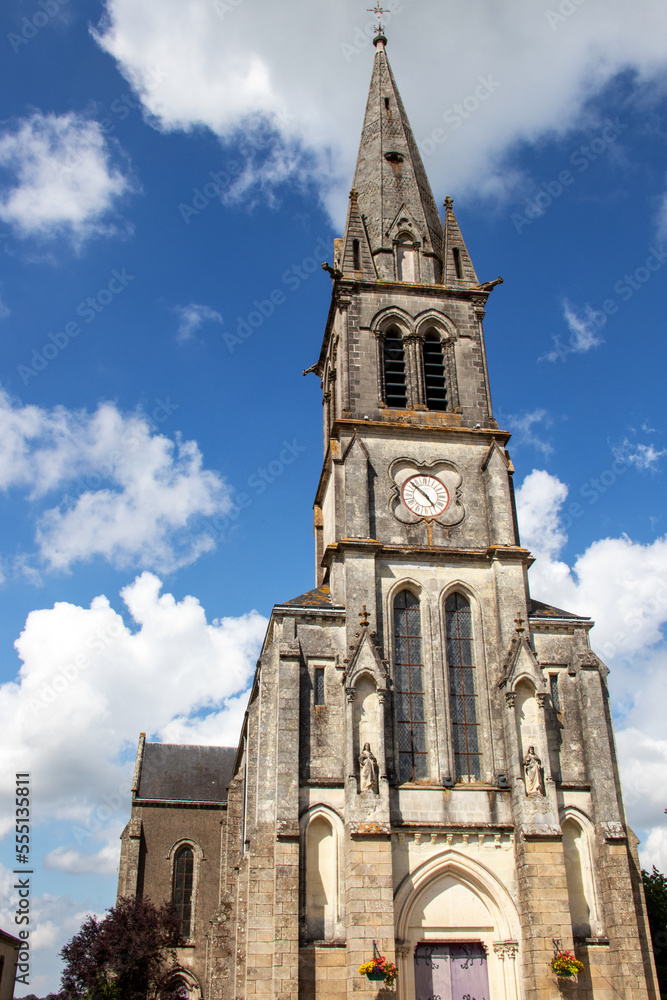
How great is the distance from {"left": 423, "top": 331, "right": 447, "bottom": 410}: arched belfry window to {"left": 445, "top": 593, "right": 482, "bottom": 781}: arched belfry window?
632 centimetres

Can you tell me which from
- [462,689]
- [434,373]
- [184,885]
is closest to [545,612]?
[462,689]

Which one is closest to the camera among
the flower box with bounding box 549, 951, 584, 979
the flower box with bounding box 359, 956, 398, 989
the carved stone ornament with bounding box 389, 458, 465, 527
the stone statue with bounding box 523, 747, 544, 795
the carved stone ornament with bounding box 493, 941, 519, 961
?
the flower box with bounding box 359, 956, 398, 989

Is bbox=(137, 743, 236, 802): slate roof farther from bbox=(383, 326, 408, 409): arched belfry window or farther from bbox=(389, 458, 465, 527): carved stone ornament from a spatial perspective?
bbox=(383, 326, 408, 409): arched belfry window

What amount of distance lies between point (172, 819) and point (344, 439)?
20.9 metres

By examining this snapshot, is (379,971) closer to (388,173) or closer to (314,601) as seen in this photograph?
(314,601)

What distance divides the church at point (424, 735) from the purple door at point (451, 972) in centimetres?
4

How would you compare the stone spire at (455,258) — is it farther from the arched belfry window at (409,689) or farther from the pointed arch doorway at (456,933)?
the pointed arch doorway at (456,933)

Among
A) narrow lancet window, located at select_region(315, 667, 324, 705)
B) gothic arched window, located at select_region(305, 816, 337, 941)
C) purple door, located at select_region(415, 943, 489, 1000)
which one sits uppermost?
narrow lancet window, located at select_region(315, 667, 324, 705)

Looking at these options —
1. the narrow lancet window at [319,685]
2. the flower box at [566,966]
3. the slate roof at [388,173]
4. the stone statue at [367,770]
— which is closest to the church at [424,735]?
the stone statue at [367,770]

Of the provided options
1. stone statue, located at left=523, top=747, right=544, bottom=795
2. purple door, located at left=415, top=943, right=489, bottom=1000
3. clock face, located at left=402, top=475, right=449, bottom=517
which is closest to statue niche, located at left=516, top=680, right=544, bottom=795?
stone statue, located at left=523, top=747, right=544, bottom=795

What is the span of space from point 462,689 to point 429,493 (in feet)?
18.0

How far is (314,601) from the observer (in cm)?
2217

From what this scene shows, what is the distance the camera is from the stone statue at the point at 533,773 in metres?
19.4

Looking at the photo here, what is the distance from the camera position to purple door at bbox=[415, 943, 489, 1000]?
1847cm
